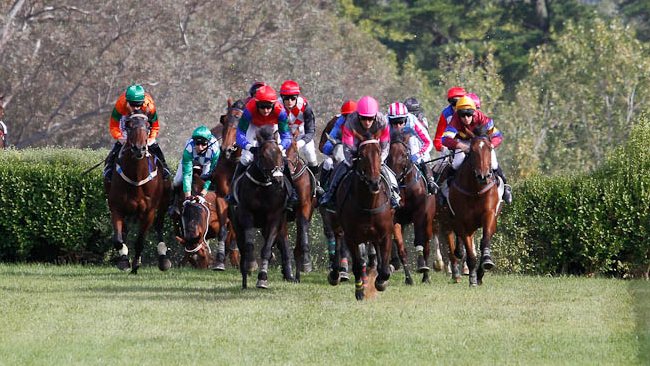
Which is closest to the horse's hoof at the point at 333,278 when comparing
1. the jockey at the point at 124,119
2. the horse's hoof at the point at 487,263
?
the horse's hoof at the point at 487,263

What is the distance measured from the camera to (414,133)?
1897cm

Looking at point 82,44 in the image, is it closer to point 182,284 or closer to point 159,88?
point 159,88

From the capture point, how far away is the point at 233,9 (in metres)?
44.4

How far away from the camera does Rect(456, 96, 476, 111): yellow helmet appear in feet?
60.1

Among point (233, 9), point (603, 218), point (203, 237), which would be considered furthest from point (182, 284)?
point (233, 9)

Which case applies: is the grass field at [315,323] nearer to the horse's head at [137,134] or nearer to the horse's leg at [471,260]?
the horse's leg at [471,260]

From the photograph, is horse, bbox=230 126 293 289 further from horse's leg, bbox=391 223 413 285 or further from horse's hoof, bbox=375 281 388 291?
horse's leg, bbox=391 223 413 285

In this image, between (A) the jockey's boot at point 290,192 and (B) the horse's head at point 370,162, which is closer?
(B) the horse's head at point 370,162

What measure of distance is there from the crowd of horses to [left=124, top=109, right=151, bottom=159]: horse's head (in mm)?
12

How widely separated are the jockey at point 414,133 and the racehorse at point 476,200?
1.43 feet

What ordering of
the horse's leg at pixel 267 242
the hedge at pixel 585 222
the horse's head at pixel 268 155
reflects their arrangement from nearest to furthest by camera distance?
1. the horse's head at pixel 268 155
2. the horse's leg at pixel 267 242
3. the hedge at pixel 585 222

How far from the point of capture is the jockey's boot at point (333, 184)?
15810 millimetres

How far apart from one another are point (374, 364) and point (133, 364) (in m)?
1.79

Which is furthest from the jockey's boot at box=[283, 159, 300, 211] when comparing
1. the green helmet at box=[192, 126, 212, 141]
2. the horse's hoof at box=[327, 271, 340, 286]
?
the green helmet at box=[192, 126, 212, 141]
